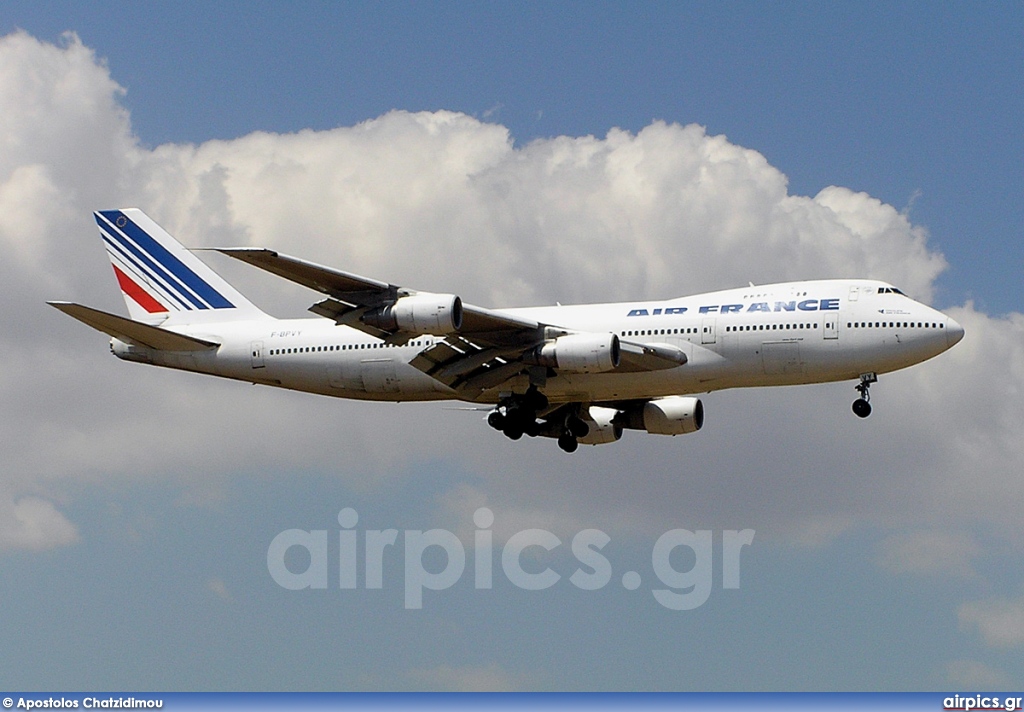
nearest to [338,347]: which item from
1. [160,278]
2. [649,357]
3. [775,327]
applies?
[160,278]

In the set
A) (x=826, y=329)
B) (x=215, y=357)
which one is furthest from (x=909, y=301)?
(x=215, y=357)

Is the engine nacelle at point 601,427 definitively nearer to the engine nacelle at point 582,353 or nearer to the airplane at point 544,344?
the airplane at point 544,344

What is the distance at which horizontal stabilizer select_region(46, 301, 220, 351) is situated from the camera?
159ft

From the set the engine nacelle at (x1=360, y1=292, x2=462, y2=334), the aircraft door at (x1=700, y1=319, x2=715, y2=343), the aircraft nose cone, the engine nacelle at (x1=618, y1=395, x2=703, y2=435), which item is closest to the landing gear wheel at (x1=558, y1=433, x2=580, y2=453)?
the engine nacelle at (x1=618, y1=395, x2=703, y2=435)

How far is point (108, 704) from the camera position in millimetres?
40625

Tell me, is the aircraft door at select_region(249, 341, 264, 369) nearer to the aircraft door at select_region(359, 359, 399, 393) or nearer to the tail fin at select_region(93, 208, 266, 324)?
the tail fin at select_region(93, 208, 266, 324)

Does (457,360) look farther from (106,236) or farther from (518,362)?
(106,236)

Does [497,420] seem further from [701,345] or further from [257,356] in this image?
[257,356]

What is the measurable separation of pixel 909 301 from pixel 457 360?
1457 cm

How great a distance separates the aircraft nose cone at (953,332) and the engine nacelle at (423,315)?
15.2 meters

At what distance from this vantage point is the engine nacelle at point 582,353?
45.4 m

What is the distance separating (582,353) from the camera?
150ft

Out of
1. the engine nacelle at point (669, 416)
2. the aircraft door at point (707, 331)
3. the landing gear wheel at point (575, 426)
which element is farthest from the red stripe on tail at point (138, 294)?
the aircraft door at point (707, 331)

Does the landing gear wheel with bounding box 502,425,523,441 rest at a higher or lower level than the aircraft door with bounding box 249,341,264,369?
lower
